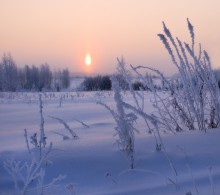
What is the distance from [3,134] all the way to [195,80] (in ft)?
6.02

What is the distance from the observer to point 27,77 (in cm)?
5228

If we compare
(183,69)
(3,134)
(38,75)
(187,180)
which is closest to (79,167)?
(187,180)

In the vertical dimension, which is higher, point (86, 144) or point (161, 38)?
point (161, 38)

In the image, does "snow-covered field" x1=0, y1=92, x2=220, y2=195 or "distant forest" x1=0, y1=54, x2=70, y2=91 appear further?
"distant forest" x1=0, y1=54, x2=70, y2=91

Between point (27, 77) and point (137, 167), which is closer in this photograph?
point (137, 167)

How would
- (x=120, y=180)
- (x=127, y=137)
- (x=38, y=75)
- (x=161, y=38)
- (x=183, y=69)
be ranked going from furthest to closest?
1. (x=38, y=75)
2. (x=183, y=69)
3. (x=161, y=38)
4. (x=127, y=137)
5. (x=120, y=180)

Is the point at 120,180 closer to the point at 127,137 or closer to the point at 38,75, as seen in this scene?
the point at 127,137

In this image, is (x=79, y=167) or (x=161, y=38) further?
(x=161, y=38)

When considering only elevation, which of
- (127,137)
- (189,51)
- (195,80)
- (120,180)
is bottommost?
(120,180)

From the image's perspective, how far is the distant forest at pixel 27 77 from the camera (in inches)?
1720

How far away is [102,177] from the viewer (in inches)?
60.9

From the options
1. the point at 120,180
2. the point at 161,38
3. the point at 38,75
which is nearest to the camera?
the point at 120,180

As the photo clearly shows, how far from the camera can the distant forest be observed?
4369 centimetres

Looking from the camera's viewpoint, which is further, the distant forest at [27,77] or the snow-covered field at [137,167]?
the distant forest at [27,77]
